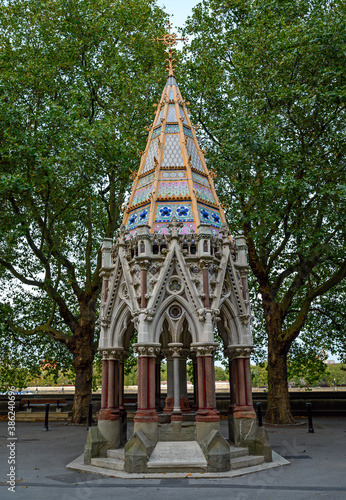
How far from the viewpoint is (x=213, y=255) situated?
10.4 m

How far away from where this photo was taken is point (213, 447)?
8.76 meters

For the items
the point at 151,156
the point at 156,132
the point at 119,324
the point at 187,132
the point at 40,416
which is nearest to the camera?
the point at 119,324

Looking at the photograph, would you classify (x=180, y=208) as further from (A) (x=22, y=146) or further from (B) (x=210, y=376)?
(A) (x=22, y=146)

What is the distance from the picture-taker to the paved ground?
739cm

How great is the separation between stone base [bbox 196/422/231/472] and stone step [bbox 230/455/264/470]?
1.15 ft

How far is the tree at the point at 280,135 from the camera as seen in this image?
16.1m

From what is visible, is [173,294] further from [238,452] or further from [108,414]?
[238,452]

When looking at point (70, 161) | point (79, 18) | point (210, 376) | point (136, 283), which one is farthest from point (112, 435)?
point (79, 18)

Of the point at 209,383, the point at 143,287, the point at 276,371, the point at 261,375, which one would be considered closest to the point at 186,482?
the point at 209,383

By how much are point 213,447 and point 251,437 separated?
5.34 ft

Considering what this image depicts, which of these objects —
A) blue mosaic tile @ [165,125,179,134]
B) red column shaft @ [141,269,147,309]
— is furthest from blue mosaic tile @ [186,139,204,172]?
red column shaft @ [141,269,147,309]

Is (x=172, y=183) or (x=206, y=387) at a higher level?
(x=172, y=183)

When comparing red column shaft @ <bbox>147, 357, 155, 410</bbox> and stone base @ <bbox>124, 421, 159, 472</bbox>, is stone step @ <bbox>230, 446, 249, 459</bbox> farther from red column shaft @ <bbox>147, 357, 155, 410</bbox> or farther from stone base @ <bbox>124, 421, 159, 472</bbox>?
red column shaft @ <bbox>147, 357, 155, 410</bbox>

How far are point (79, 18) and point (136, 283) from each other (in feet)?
52.8
